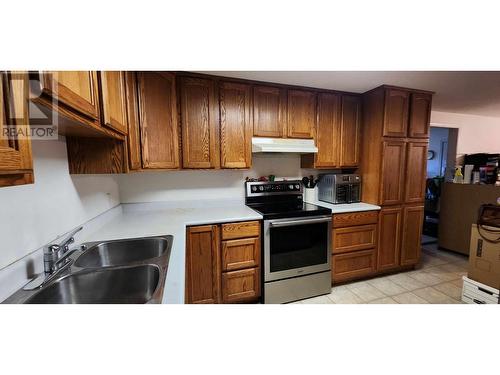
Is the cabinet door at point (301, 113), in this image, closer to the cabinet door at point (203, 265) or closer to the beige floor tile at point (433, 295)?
the cabinet door at point (203, 265)

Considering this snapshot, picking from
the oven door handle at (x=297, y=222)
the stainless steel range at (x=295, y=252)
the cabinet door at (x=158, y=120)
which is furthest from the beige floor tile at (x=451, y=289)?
the cabinet door at (x=158, y=120)

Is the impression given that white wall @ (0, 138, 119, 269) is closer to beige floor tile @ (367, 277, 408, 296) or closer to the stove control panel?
the stove control panel

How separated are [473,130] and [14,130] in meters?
5.31

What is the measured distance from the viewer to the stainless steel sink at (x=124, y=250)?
121cm

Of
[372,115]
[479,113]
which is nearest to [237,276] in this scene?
[372,115]

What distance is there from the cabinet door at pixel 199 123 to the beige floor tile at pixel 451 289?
107 inches

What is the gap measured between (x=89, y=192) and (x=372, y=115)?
280cm

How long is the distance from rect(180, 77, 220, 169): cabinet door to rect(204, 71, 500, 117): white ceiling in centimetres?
22

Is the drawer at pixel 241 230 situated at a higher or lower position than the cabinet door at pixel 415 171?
lower

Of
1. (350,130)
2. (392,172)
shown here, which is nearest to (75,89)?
(350,130)

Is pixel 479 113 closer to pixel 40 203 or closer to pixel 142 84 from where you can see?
pixel 142 84

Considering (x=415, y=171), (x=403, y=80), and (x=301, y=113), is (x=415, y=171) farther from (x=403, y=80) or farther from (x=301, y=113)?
(x=301, y=113)

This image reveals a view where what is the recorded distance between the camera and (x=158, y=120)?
1714mm

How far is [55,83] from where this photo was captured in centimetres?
61
